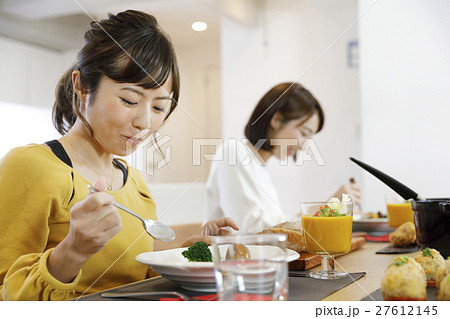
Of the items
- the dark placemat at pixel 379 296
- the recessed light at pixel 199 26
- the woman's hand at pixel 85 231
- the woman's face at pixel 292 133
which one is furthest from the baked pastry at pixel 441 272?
the woman's face at pixel 292 133

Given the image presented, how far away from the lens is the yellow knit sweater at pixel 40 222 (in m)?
0.58

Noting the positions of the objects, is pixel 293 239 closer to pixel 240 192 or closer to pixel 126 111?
pixel 126 111

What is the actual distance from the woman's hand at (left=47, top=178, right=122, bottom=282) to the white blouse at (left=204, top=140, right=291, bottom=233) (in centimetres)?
83

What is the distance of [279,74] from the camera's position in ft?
7.70

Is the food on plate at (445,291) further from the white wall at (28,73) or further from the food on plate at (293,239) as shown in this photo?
the white wall at (28,73)

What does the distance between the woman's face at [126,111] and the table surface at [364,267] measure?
1.07ft

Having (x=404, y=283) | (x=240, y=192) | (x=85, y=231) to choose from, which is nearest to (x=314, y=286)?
(x=404, y=283)

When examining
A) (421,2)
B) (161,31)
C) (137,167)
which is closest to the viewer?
(161,31)

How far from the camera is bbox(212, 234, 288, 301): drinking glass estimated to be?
37 centimetres

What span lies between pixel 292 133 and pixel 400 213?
51 cm

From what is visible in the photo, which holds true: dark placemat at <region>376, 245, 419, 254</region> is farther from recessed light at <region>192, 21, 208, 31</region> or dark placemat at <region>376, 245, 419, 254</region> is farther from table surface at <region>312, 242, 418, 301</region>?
recessed light at <region>192, 21, 208, 31</region>

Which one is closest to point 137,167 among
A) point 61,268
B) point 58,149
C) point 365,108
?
point 58,149
